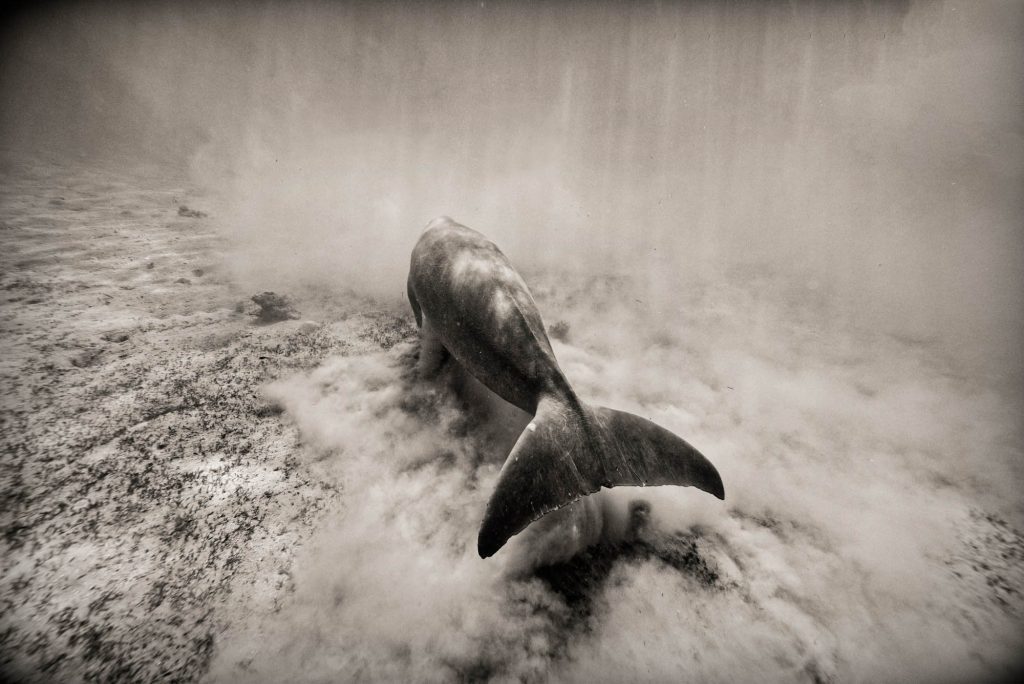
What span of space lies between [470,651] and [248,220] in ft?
36.5

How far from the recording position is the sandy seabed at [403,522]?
6.46ft

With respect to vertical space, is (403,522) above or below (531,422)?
below

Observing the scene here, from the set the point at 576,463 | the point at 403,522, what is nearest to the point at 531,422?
the point at 576,463

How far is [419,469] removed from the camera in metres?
3.07

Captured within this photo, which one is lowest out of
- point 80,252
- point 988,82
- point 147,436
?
point 147,436

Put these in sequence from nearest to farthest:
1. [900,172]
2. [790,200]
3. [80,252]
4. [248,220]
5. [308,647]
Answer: [308,647], [80,252], [248,220], [900,172], [790,200]

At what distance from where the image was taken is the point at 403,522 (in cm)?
263

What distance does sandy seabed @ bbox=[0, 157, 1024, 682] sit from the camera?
6.46 ft

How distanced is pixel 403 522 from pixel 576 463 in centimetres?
154

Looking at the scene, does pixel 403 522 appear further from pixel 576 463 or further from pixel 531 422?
pixel 576 463

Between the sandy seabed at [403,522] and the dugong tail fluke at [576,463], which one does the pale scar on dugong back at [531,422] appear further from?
the sandy seabed at [403,522]

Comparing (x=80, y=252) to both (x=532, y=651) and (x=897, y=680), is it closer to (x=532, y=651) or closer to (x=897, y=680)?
(x=532, y=651)

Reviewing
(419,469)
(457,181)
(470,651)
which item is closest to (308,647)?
(470,651)

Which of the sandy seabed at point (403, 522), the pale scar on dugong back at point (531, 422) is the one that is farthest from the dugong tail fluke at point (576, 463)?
the sandy seabed at point (403, 522)
